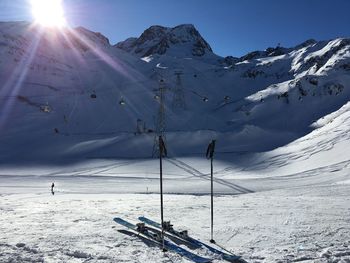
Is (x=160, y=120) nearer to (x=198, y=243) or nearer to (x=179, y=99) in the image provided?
(x=198, y=243)

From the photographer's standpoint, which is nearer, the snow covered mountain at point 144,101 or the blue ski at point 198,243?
the blue ski at point 198,243

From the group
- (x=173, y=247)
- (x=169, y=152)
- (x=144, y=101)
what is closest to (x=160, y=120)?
(x=169, y=152)

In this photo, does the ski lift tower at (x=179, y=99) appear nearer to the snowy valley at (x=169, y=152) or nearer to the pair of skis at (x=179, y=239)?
the snowy valley at (x=169, y=152)

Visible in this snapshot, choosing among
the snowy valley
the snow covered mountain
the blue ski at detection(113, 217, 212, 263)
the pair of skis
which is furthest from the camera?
the snow covered mountain

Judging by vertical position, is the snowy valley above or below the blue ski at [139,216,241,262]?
above

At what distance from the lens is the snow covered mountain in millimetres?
64812

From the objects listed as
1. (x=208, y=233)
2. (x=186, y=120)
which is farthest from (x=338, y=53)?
(x=208, y=233)

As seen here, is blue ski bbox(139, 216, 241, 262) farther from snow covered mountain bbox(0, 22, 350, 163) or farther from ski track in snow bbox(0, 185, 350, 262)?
snow covered mountain bbox(0, 22, 350, 163)

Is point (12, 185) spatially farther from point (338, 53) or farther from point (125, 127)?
point (338, 53)

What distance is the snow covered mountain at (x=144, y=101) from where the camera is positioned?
213 feet

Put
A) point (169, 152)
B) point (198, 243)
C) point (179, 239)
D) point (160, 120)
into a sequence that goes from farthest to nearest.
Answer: point (169, 152) < point (160, 120) < point (179, 239) < point (198, 243)

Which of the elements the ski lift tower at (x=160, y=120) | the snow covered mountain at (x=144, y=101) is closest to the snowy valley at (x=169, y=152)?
the snow covered mountain at (x=144, y=101)

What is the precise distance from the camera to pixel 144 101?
296ft

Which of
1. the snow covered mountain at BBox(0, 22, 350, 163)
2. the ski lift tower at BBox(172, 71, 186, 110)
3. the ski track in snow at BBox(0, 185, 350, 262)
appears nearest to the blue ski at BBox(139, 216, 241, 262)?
the ski track in snow at BBox(0, 185, 350, 262)
